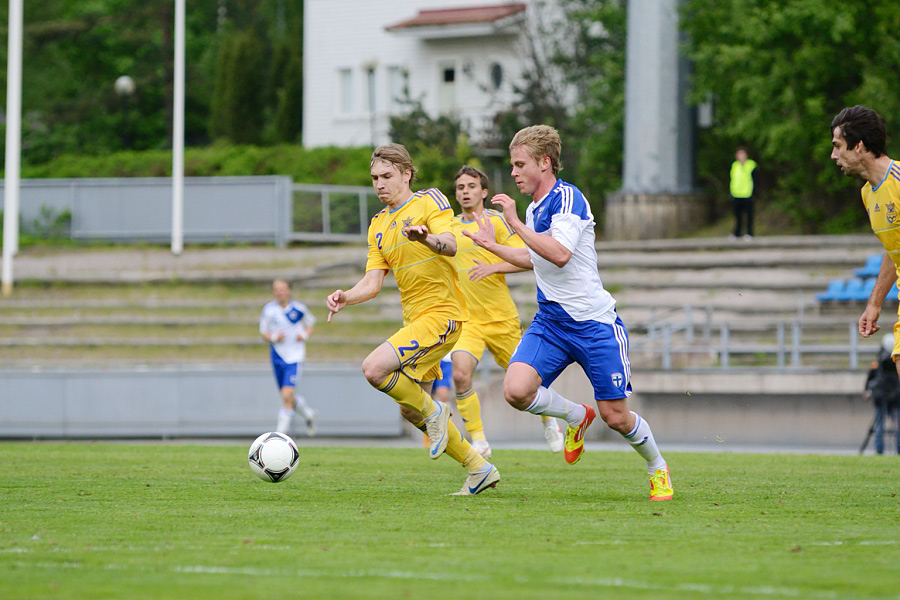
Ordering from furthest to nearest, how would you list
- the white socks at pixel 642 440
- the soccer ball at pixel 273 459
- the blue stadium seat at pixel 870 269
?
1. the blue stadium seat at pixel 870 269
2. the soccer ball at pixel 273 459
3. the white socks at pixel 642 440

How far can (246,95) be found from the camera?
53.5m

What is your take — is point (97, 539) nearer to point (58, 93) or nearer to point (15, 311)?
point (15, 311)

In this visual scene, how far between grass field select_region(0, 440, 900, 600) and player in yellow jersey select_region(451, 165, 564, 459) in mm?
915

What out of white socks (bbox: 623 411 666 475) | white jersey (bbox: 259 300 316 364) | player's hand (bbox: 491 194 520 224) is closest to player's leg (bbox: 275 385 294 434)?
white jersey (bbox: 259 300 316 364)

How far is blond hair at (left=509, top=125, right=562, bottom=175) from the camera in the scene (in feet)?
26.6

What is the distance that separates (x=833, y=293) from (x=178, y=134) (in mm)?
15175

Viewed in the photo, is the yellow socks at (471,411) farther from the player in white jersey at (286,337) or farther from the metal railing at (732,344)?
the metal railing at (732,344)

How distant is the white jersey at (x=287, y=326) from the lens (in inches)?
696

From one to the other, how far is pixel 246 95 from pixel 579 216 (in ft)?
155

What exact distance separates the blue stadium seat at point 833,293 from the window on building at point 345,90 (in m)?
26.0

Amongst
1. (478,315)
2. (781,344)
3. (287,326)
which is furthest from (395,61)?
(478,315)

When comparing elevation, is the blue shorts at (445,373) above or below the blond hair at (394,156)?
below

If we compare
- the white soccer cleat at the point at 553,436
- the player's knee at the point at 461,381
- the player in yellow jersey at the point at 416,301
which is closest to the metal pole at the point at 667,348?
the white soccer cleat at the point at 553,436

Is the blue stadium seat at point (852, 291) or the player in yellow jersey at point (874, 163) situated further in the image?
the blue stadium seat at point (852, 291)
